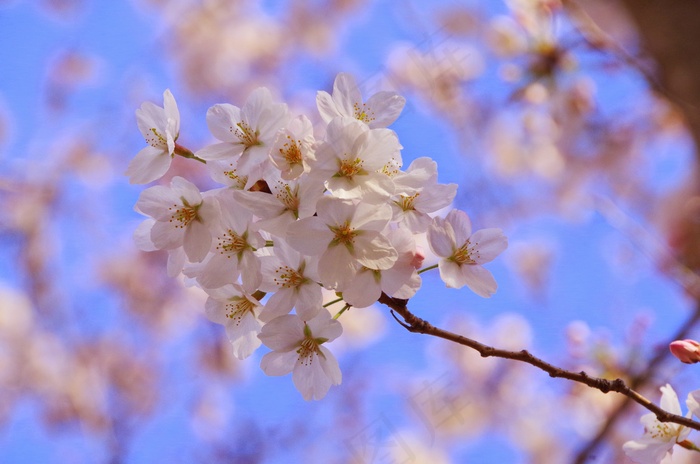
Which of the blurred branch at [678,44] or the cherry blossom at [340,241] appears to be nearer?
the cherry blossom at [340,241]

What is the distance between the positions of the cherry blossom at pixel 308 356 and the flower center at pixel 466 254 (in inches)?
4.7

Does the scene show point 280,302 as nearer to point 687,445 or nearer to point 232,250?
point 232,250

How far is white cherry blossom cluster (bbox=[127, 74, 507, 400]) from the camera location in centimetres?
44

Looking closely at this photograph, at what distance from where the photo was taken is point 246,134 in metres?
0.49

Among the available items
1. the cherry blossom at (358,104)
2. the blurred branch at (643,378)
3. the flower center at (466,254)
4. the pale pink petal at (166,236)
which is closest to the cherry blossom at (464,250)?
the flower center at (466,254)

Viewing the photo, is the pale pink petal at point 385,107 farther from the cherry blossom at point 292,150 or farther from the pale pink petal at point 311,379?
the pale pink petal at point 311,379

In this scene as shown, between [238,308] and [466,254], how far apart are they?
8.1 inches

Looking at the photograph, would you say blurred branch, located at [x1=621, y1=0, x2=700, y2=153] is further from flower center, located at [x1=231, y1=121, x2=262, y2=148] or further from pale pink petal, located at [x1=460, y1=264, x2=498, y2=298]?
flower center, located at [x1=231, y1=121, x2=262, y2=148]

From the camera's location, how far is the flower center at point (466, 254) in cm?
51

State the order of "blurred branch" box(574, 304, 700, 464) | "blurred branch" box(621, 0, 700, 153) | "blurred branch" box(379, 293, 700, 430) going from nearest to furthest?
"blurred branch" box(379, 293, 700, 430) → "blurred branch" box(621, 0, 700, 153) → "blurred branch" box(574, 304, 700, 464)

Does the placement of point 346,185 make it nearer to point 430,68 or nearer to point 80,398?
point 430,68

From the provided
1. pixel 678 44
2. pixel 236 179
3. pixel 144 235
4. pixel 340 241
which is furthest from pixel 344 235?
pixel 678 44

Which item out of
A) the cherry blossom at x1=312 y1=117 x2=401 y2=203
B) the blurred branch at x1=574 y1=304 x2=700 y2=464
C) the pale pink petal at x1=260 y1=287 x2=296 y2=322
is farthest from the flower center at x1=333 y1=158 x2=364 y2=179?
the blurred branch at x1=574 y1=304 x2=700 y2=464

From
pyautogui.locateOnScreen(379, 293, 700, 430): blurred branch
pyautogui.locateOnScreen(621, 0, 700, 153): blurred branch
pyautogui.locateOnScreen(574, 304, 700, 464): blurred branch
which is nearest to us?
pyautogui.locateOnScreen(379, 293, 700, 430): blurred branch
